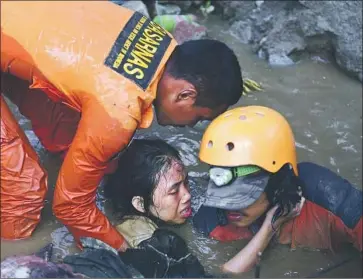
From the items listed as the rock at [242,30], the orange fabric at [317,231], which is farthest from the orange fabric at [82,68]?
the rock at [242,30]

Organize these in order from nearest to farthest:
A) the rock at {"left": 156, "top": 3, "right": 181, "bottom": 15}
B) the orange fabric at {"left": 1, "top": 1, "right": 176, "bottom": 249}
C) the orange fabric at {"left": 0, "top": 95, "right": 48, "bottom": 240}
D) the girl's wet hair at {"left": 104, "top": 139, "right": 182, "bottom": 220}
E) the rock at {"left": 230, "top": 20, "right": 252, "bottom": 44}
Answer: the orange fabric at {"left": 1, "top": 1, "right": 176, "bottom": 249}
the orange fabric at {"left": 0, "top": 95, "right": 48, "bottom": 240}
the girl's wet hair at {"left": 104, "top": 139, "right": 182, "bottom": 220}
the rock at {"left": 230, "top": 20, "right": 252, "bottom": 44}
the rock at {"left": 156, "top": 3, "right": 181, "bottom": 15}

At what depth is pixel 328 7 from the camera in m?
6.03

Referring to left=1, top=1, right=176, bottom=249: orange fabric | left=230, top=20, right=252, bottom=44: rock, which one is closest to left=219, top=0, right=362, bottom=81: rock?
left=230, top=20, right=252, bottom=44: rock

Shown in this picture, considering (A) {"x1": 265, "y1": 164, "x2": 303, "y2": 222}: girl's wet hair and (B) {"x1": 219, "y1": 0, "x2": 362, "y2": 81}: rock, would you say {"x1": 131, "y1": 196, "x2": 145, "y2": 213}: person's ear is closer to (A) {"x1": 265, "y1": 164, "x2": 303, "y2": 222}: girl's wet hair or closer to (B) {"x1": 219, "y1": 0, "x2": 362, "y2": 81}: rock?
(A) {"x1": 265, "y1": 164, "x2": 303, "y2": 222}: girl's wet hair

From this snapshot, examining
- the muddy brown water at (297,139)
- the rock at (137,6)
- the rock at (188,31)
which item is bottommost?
the muddy brown water at (297,139)

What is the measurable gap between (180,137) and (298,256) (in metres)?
1.46

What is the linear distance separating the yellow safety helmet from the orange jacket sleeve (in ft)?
1.88

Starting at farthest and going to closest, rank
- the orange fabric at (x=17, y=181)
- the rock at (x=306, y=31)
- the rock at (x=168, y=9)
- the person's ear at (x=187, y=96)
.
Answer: the rock at (x=168, y=9), the rock at (x=306, y=31), the person's ear at (x=187, y=96), the orange fabric at (x=17, y=181)

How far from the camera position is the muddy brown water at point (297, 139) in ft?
12.6

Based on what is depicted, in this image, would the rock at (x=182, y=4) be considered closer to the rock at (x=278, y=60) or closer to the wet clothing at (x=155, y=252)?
the rock at (x=278, y=60)

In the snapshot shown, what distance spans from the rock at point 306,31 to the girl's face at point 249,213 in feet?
8.21

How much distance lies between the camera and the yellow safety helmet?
3.59 meters

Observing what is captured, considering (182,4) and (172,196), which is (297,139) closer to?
(172,196)

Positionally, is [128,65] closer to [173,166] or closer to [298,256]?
[173,166]
